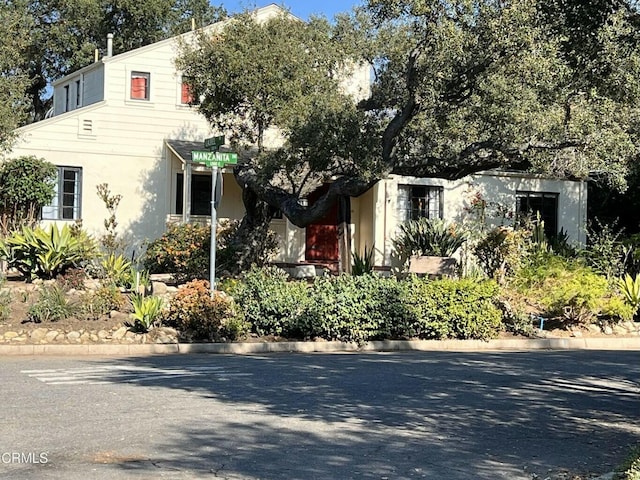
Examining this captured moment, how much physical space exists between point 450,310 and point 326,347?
2712mm

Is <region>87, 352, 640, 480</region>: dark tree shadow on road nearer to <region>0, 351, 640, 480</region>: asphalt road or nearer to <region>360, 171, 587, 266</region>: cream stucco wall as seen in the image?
<region>0, 351, 640, 480</region>: asphalt road

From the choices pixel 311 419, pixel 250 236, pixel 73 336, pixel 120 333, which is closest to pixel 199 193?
pixel 250 236

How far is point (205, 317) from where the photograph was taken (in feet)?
48.5

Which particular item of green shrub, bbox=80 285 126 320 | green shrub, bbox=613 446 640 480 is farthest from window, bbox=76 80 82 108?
green shrub, bbox=613 446 640 480

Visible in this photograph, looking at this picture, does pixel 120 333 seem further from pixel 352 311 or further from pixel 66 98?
pixel 66 98

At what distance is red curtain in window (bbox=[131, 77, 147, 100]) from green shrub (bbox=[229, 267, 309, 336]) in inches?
410

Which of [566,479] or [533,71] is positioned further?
[533,71]

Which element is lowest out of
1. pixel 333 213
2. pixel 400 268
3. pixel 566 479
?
pixel 566 479

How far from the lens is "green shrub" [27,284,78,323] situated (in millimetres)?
14820

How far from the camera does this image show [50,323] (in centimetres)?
1478

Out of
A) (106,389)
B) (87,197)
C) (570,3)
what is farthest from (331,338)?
(87,197)

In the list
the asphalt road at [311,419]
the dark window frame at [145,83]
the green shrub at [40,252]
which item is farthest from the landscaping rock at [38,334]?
the dark window frame at [145,83]

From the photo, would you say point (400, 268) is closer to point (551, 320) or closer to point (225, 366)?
point (551, 320)

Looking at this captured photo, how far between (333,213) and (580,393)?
1546cm
